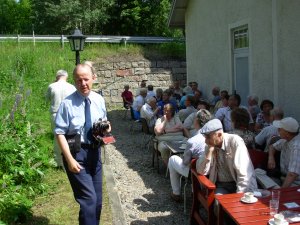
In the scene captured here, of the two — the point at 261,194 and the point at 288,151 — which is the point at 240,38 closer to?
the point at 288,151

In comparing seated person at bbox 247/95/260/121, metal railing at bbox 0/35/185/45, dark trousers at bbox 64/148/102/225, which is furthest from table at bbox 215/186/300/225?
metal railing at bbox 0/35/185/45

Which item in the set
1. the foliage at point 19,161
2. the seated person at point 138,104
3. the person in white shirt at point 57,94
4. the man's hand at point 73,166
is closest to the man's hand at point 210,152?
the man's hand at point 73,166

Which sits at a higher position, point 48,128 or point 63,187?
point 48,128

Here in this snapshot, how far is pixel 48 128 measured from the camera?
8.12 metres

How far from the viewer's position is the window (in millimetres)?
8578

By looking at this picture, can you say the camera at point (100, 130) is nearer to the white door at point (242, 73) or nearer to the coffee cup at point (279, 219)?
the coffee cup at point (279, 219)

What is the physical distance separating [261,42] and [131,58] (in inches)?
399

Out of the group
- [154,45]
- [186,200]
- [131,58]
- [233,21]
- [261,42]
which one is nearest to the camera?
[186,200]

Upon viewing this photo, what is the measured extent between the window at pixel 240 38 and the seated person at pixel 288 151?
4.31 m

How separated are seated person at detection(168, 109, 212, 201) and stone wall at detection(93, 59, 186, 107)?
11360 mm

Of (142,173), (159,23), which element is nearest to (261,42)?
(142,173)

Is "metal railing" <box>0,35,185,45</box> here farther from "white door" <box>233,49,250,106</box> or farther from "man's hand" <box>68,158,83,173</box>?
"man's hand" <box>68,158,83,173</box>

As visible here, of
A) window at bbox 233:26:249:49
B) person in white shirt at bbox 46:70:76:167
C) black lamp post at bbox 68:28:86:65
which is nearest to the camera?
person in white shirt at bbox 46:70:76:167

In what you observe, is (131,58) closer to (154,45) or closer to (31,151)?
(154,45)
